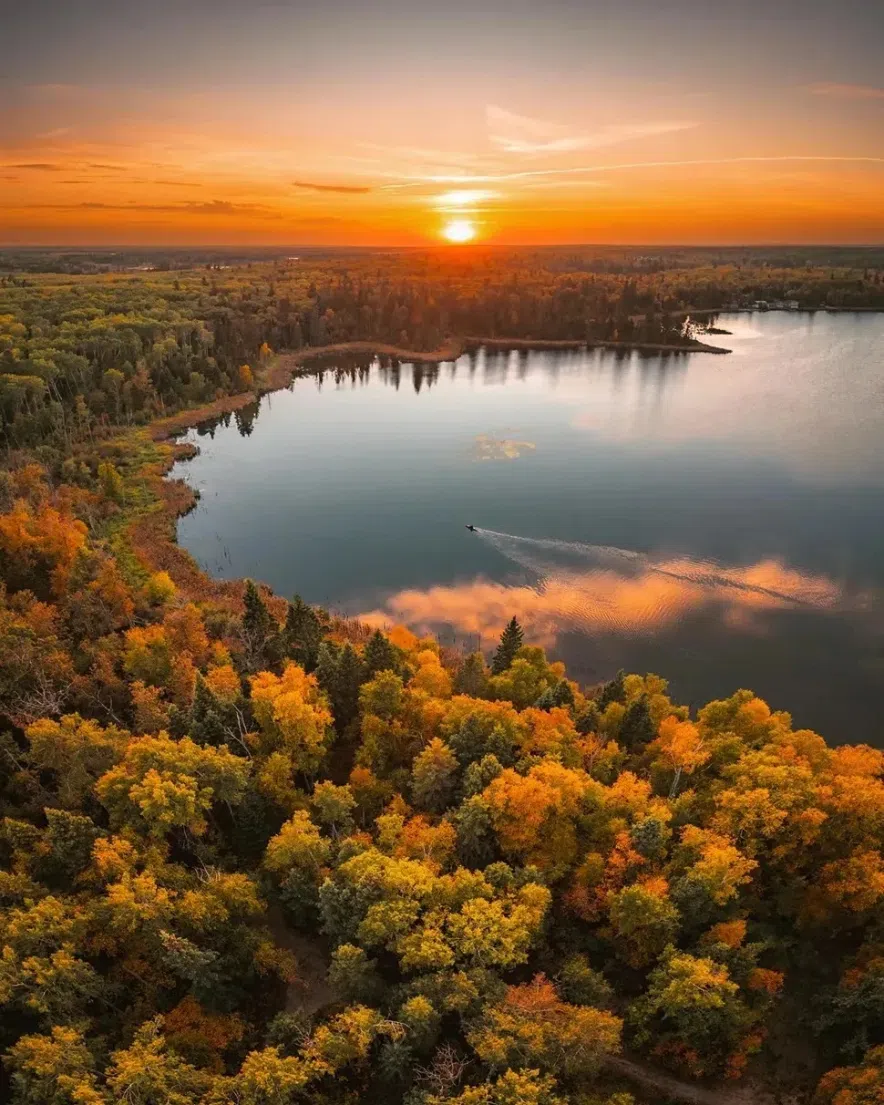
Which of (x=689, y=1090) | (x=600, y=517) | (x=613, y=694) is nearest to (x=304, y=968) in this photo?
(x=689, y=1090)

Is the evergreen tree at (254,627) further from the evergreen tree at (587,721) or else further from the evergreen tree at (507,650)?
the evergreen tree at (587,721)

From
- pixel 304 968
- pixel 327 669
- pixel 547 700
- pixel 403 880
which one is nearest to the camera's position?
pixel 403 880

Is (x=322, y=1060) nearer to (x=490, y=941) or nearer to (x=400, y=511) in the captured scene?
(x=490, y=941)

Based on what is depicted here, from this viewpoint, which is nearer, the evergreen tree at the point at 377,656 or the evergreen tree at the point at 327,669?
the evergreen tree at the point at 327,669

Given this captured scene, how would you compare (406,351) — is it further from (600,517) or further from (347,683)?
(347,683)

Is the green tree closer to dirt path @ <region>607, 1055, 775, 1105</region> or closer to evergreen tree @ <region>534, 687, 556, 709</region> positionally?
evergreen tree @ <region>534, 687, 556, 709</region>

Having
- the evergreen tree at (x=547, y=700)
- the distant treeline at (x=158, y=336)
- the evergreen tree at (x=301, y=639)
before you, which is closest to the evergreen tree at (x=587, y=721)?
the evergreen tree at (x=547, y=700)
